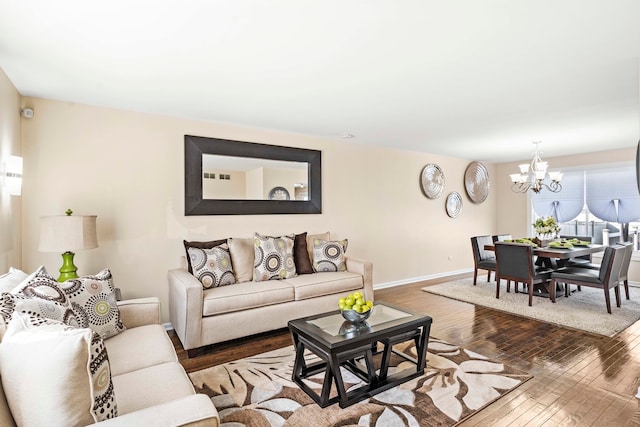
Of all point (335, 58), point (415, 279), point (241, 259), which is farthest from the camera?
point (415, 279)

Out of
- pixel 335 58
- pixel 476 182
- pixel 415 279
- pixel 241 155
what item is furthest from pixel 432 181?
pixel 335 58

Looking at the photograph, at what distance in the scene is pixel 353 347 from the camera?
213cm

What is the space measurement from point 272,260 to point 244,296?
64 centimetres

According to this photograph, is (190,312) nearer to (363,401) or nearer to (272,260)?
(272,260)

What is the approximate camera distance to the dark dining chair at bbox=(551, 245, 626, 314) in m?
3.86

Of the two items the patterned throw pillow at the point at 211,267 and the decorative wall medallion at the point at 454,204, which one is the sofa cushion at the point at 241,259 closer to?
the patterned throw pillow at the point at 211,267

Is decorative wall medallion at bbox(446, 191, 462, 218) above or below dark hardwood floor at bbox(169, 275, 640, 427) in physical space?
above

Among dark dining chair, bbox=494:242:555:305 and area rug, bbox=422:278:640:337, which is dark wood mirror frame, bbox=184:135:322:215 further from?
dark dining chair, bbox=494:242:555:305

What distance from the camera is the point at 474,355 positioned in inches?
112

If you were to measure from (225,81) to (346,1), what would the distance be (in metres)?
1.39

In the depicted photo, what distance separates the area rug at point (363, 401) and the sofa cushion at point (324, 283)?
79 cm

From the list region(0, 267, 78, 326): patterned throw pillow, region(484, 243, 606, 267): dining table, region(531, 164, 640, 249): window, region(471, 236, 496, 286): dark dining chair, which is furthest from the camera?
region(531, 164, 640, 249): window

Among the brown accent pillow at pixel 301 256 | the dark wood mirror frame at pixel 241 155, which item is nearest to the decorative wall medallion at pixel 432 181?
the dark wood mirror frame at pixel 241 155

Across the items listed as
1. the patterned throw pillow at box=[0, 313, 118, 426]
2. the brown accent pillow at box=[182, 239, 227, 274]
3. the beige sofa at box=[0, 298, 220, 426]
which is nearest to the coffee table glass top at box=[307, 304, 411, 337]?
the beige sofa at box=[0, 298, 220, 426]
